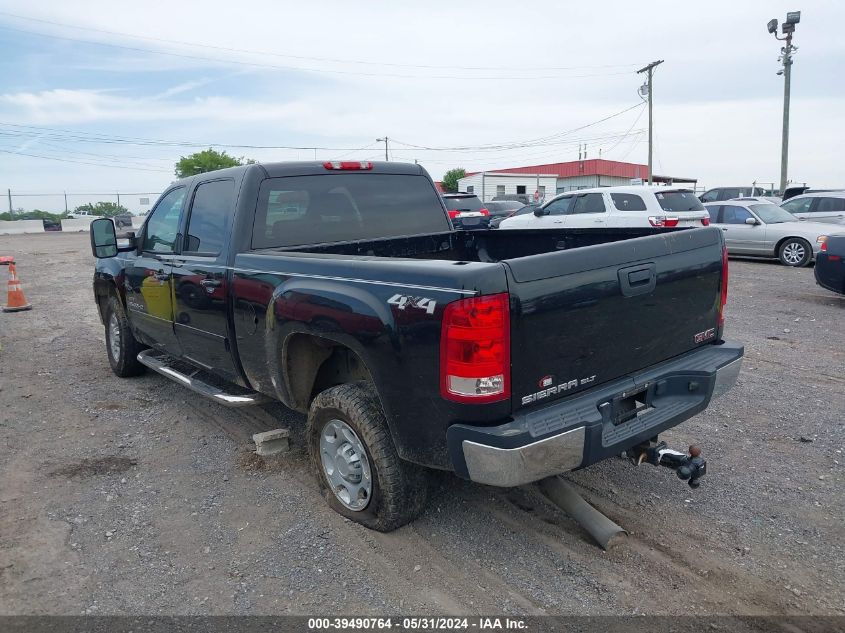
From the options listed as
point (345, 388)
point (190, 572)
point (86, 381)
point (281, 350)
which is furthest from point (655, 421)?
point (86, 381)

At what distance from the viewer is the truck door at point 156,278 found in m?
4.98

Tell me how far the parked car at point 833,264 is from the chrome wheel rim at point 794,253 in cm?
474

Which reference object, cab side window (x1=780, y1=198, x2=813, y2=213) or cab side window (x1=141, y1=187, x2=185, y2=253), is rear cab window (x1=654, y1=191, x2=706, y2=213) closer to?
cab side window (x1=780, y1=198, x2=813, y2=213)

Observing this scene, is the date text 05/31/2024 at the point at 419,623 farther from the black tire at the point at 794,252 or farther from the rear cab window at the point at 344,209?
the black tire at the point at 794,252

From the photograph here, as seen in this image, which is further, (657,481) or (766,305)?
(766,305)

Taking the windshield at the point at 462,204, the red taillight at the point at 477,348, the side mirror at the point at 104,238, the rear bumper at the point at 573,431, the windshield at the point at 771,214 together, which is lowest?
Result: the rear bumper at the point at 573,431

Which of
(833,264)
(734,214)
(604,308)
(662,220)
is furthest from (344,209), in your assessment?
(734,214)

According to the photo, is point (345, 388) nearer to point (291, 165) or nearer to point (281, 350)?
point (281, 350)

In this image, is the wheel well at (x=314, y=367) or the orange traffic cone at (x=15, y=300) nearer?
the wheel well at (x=314, y=367)

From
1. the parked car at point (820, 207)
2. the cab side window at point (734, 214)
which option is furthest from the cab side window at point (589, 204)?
the parked car at point (820, 207)

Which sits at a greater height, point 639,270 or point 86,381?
point 639,270

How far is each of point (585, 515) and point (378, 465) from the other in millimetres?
1091

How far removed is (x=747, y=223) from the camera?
14.3 metres

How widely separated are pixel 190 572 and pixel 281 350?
1.23 m
